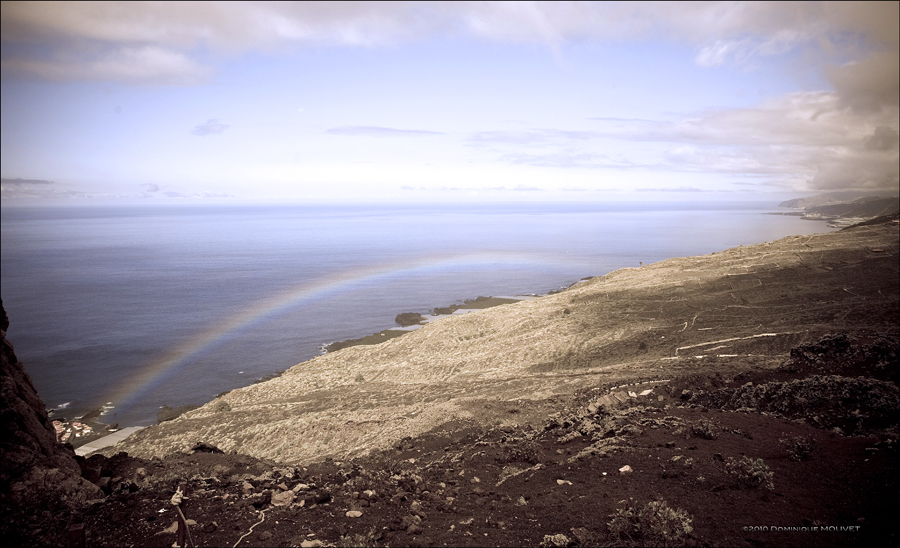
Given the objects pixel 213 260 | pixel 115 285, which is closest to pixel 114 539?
pixel 115 285

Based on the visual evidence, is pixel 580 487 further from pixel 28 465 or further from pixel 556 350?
pixel 556 350

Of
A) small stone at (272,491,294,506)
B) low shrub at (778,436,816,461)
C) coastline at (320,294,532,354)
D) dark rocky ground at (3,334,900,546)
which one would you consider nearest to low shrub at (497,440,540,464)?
dark rocky ground at (3,334,900,546)

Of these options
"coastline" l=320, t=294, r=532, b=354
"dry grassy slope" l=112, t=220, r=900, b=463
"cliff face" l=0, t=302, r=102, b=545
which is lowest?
→ "coastline" l=320, t=294, r=532, b=354

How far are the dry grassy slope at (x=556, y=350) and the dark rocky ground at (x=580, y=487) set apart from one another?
5140 mm

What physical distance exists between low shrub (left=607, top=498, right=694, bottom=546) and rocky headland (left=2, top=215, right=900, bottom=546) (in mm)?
31

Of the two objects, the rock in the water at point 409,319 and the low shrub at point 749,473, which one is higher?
the low shrub at point 749,473

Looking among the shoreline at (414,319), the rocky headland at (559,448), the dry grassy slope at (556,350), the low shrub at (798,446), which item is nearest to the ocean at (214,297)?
the shoreline at (414,319)

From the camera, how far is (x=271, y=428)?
18828 mm

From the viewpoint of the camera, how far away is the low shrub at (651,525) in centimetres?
672

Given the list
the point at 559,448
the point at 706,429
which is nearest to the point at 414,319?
the point at 559,448

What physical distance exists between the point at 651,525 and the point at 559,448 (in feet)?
14.0

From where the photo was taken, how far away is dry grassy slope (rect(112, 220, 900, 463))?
1817cm

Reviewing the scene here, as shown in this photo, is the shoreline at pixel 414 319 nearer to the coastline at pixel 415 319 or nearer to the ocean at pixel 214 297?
the coastline at pixel 415 319

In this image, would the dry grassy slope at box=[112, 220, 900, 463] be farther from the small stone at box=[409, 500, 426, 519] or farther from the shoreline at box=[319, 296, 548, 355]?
the shoreline at box=[319, 296, 548, 355]
